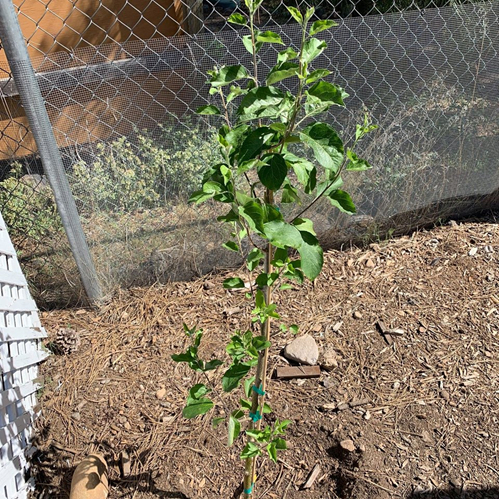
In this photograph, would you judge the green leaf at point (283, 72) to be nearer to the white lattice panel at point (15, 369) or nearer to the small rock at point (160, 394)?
the white lattice panel at point (15, 369)

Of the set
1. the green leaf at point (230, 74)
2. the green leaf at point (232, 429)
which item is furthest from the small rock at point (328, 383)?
the green leaf at point (230, 74)

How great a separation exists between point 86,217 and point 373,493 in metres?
1.96

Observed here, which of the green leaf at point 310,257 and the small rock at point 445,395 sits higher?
the green leaf at point 310,257

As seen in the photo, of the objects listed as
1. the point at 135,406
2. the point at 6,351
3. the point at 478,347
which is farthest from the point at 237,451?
the point at 478,347

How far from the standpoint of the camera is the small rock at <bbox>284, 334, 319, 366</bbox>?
8.41 ft

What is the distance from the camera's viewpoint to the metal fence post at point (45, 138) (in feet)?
7.18

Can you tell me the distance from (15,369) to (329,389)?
4.76 ft

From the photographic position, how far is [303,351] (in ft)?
8.46

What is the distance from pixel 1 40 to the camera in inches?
86.7

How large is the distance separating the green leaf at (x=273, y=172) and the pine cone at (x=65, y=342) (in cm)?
193

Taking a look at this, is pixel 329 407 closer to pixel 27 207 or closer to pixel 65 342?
pixel 65 342

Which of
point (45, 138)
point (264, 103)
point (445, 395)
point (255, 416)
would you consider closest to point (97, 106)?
point (45, 138)

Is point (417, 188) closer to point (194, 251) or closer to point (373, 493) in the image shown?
point (194, 251)

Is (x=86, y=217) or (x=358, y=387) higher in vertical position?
(x=86, y=217)
